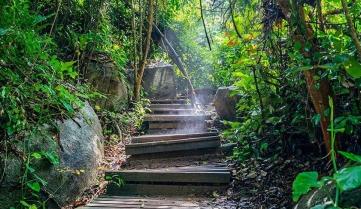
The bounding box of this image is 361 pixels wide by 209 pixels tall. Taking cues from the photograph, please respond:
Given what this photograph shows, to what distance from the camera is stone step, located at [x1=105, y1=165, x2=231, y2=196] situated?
143 inches

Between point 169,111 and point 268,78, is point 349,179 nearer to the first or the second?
point 268,78

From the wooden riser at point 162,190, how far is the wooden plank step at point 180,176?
0.17 feet

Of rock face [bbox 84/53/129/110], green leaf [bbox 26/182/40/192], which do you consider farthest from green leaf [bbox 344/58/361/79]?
rock face [bbox 84/53/129/110]

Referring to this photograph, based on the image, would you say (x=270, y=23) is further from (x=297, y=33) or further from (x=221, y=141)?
(x=221, y=141)

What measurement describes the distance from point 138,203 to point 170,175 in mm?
505

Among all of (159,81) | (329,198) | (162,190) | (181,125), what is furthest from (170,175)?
(159,81)

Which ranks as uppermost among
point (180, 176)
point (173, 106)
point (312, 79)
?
point (312, 79)

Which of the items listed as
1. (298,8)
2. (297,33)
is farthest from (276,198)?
(298,8)

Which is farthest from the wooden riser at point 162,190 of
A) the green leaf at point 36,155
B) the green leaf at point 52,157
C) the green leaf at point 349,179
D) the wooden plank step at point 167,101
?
the wooden plank step at point 167,101

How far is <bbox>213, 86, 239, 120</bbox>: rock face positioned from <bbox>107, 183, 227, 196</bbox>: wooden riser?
2052 mm

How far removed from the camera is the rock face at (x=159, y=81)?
8227 mm

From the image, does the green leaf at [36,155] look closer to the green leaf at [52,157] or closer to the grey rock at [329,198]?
the green leaf at [52,157]

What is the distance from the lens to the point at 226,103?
571 centimetres

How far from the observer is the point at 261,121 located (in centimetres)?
383
